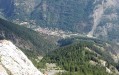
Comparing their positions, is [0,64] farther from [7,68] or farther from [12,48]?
[12,48]

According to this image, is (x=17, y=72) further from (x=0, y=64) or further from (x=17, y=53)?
(x=17, y=53)

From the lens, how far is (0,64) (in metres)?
138

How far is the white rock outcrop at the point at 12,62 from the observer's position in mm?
138875

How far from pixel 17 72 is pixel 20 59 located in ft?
40.2

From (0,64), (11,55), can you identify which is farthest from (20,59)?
(0,64)

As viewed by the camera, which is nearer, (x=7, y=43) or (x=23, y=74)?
(x=23, y=74)

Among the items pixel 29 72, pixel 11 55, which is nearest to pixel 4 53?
pixel 11 55

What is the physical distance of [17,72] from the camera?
13962cm

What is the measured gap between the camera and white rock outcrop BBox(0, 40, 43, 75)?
456 feet

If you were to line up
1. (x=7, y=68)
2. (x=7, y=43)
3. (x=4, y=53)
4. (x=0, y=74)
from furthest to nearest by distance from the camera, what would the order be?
1. (x=7, y=43)
2. (x=4, y=53)
3. (x=7, y=68)
4. (x=0, y=74)

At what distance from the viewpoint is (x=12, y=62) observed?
144250 millimetres

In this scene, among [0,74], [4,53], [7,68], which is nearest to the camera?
[0,74]

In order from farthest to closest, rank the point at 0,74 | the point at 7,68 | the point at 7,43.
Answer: the point at 7,43 → the point at 7,68 → the point at 0,74

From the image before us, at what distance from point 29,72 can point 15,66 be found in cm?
629
